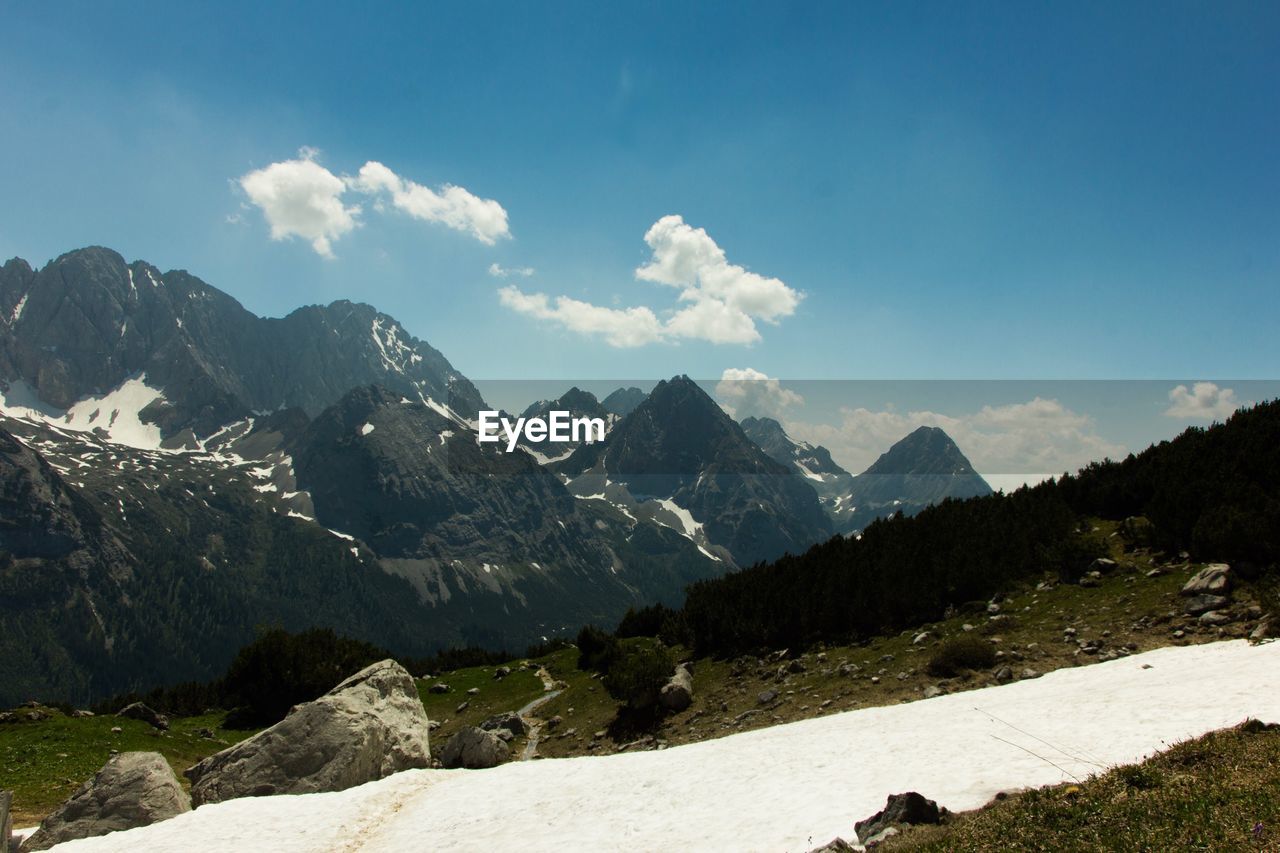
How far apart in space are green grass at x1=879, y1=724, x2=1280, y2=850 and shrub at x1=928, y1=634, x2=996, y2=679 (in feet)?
43.8

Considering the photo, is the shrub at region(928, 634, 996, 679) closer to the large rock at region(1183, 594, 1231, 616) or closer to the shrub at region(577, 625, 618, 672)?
the large rock at region(1183, 594, 1231, 616)

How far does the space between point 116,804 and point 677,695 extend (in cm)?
2315

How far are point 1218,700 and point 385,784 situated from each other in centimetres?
2683

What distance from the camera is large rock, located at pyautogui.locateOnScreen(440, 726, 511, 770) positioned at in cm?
2769

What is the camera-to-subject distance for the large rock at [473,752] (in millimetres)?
27692

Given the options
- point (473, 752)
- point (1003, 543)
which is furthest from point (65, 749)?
point (1003, 543)

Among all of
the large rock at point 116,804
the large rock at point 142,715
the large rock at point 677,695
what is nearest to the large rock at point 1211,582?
the large rock at point 677,695

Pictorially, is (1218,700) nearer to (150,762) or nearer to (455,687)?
(150,762)

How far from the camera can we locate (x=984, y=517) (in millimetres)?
42281

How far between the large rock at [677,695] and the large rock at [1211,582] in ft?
77.8

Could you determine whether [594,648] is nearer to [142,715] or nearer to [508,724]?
[508,724]

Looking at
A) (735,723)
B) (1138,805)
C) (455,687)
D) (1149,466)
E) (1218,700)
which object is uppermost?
(1149,466)

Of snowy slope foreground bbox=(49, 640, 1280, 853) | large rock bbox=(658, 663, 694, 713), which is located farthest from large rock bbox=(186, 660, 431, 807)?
large rock bbox=(658, 663, 694, 713)

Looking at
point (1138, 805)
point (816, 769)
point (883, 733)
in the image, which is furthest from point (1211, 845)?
point (883, 733)
